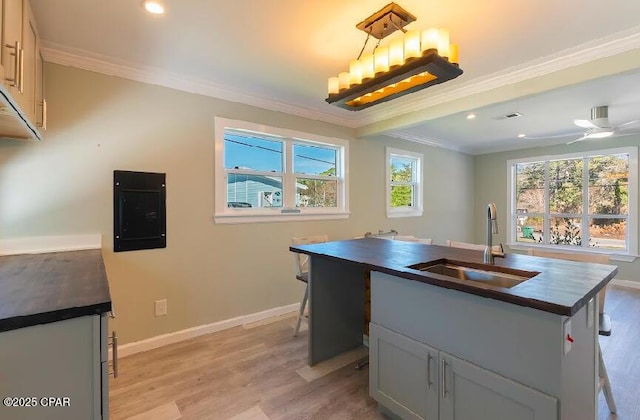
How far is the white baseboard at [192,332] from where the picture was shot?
2.60m

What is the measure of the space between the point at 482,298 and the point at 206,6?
2174mm

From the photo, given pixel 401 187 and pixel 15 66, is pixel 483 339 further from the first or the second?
pixel 401 187

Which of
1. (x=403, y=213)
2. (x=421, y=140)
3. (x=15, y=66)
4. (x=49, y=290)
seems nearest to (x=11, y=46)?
(x=15, y=66)

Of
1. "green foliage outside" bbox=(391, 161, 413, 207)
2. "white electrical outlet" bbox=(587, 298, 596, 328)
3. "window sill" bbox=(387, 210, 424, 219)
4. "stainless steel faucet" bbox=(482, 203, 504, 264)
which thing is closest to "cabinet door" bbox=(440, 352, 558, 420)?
"white electrical outlet" bbox=(587, 298, 596, 328)

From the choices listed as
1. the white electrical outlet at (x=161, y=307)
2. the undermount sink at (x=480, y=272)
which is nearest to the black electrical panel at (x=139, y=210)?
the white electrical outlet at (x=161, y=307)

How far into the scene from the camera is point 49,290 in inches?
48.2

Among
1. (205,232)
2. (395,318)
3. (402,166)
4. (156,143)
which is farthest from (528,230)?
(156,143)

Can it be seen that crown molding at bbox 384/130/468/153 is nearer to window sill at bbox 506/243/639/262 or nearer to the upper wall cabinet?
window sill at bbox 506/243/639/262

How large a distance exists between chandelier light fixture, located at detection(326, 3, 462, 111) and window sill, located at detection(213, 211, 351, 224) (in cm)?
170

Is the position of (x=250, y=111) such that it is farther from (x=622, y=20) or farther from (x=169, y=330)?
(x=622, y=20)

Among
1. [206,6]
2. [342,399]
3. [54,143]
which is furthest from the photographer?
[54,143]

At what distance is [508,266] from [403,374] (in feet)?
2.77

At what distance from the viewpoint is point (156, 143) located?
2.70m

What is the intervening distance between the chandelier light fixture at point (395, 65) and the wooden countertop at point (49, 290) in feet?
5.25
